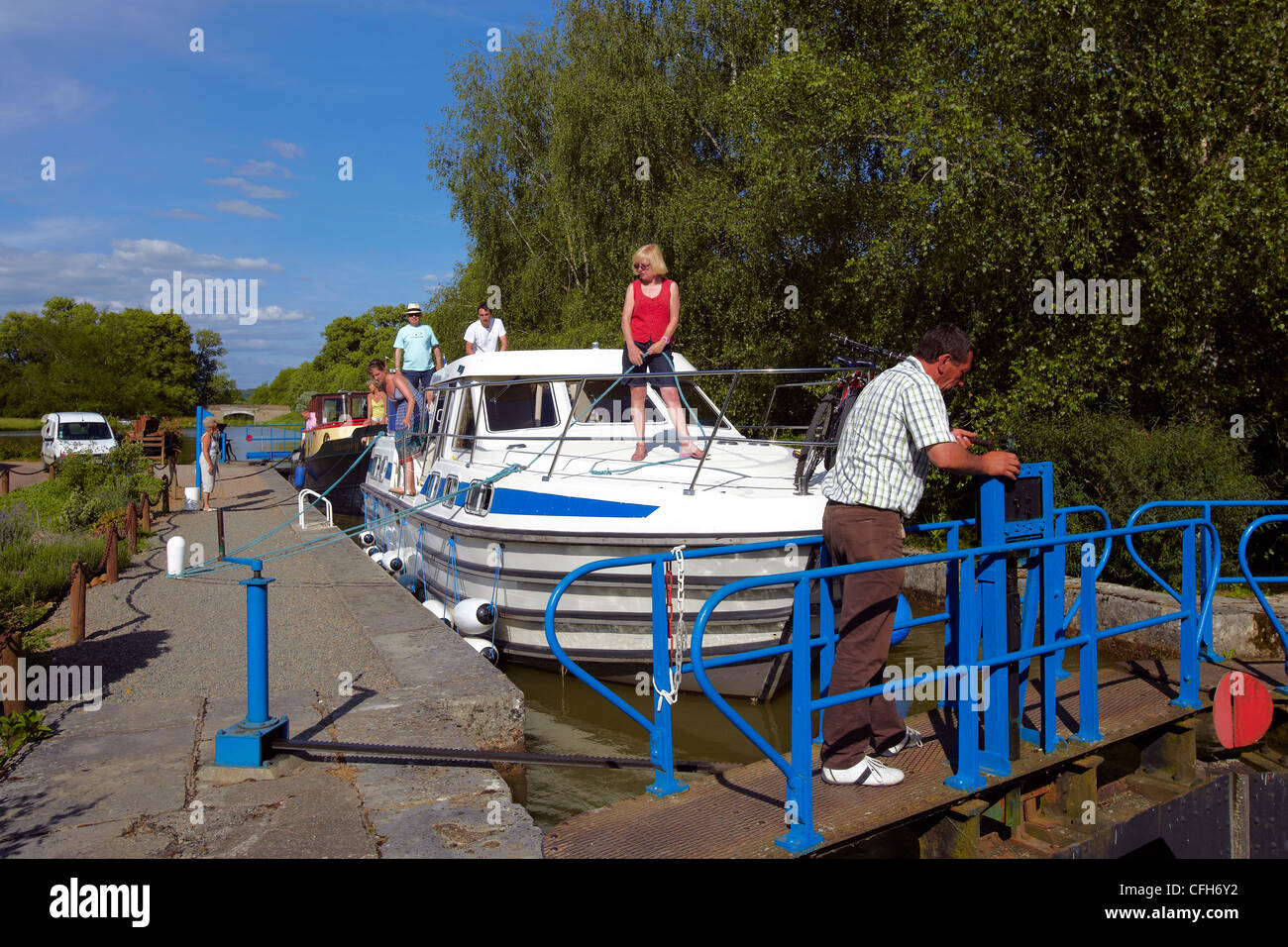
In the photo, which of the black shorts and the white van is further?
the white van

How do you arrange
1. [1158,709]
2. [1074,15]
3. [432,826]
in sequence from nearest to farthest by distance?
1. [432,826]
2. [1158,709]
3. [1074,15]

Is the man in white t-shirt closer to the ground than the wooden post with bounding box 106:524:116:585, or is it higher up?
higher up

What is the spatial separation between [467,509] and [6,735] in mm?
3952

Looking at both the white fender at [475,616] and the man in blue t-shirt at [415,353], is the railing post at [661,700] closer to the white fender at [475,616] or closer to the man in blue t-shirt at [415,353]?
the white fender at [475,616]

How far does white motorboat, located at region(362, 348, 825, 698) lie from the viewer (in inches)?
Result: 267

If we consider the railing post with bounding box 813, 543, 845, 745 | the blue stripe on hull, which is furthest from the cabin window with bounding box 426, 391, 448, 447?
the railing post with bounding box 813, 543, 845, 745

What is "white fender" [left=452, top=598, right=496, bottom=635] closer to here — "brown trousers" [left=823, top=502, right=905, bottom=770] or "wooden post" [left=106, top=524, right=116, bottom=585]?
"wooden post" [left=106, top=524, right=116, bottom=585]

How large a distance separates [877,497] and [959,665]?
32.3 inches

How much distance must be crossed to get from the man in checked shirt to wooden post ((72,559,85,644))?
5.41 metres

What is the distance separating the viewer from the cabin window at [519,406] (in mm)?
9156

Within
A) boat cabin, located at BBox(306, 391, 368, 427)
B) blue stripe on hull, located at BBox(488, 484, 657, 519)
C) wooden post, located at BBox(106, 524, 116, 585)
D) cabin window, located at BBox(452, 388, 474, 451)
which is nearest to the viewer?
blue stripe on hull, located at BBox(488, 484, 657, 519)

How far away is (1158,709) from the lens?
17.7 feet
